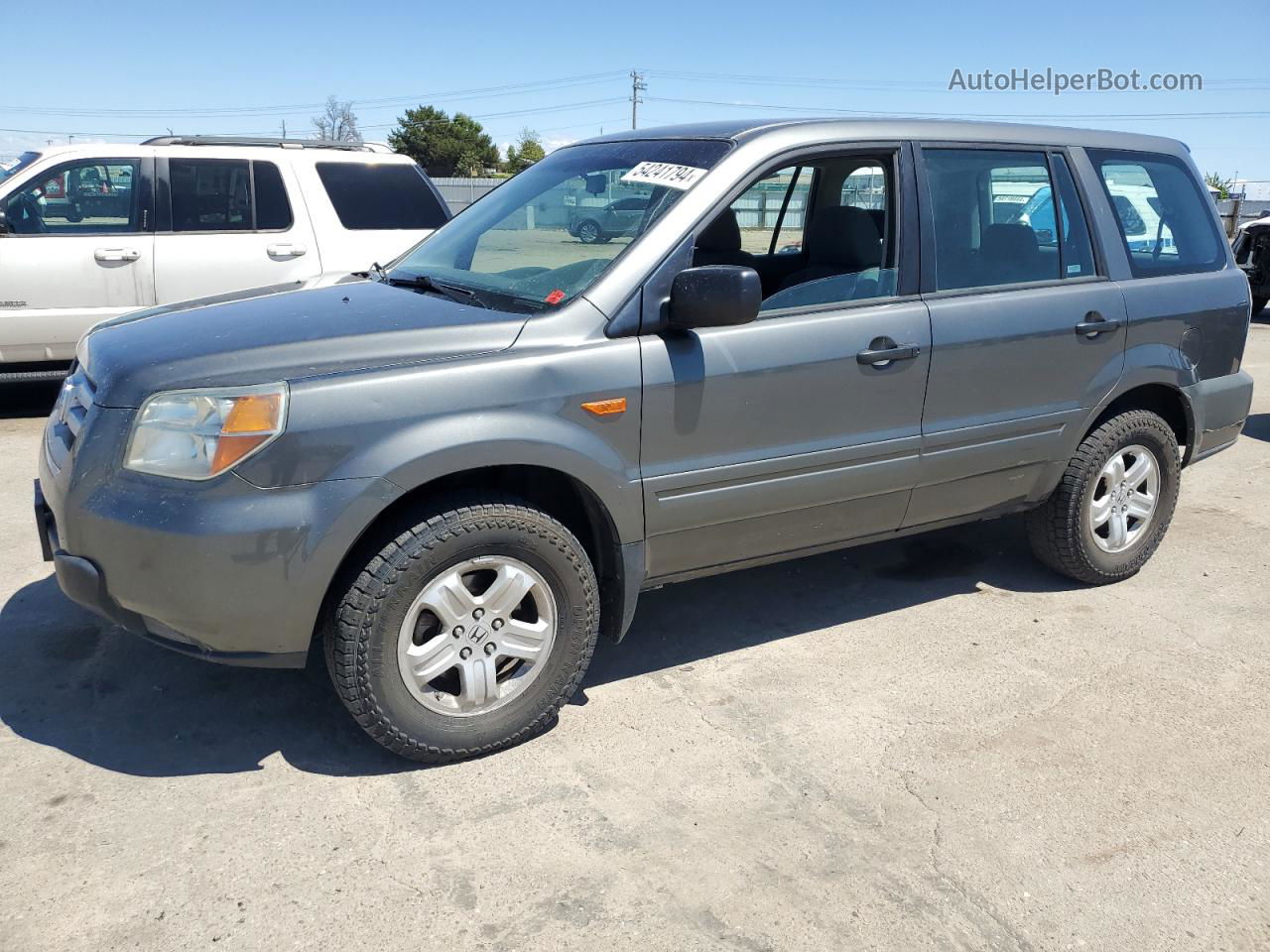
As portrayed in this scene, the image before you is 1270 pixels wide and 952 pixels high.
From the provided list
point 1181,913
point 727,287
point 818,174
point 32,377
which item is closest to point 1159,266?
point 818,174

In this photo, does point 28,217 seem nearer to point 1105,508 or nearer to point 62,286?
point 62,286

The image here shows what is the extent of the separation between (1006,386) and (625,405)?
166 centimetres

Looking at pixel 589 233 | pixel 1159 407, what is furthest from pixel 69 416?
pixel 1159 407

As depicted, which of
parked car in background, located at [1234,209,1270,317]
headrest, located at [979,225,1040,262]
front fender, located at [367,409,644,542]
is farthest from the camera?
parked car in background, located at [1234,209,1270,317]

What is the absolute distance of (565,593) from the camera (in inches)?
127

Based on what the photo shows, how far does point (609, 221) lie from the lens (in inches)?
141

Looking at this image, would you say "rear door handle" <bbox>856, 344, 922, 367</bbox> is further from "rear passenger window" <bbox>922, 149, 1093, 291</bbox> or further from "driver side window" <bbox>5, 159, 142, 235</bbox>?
"driver side window" <bbox>5, 159, 142, 235</bbox>

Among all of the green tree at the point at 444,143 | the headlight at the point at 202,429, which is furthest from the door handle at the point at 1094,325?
the green tree at the point at 444,143

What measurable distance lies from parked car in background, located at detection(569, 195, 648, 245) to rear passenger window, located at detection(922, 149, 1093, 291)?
1142mm

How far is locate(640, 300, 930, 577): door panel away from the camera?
3326 millimetres

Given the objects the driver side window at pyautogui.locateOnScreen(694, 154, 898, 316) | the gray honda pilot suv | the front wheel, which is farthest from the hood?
the driver side window at pyautogui.locateOnScreen(694, 154, 898, 316)

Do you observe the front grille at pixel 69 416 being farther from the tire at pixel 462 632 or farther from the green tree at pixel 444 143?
the green tree at pixel 444 143

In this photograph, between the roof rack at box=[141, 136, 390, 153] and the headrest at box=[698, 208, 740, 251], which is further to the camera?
the roof rack at box=[141, 136, 390, 153]

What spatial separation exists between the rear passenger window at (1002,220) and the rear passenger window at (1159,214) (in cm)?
27
